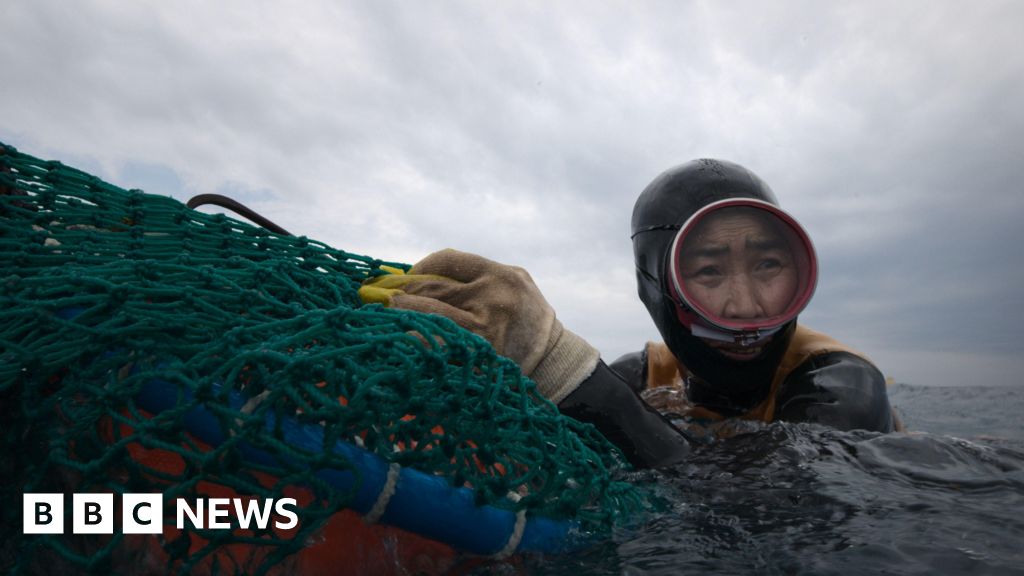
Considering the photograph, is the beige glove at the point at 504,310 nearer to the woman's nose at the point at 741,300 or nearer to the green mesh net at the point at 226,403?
the green mesh net at the point at 226,403

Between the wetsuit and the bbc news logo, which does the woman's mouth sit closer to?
the wetsuit

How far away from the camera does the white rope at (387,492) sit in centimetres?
124

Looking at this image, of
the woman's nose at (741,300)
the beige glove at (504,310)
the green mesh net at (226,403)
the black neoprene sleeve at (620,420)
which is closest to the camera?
the green mesh net at (226,403)

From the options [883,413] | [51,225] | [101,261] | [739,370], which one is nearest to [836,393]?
[883,413]

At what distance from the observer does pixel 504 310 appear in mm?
2137

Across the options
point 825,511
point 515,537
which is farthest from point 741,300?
point 515,537

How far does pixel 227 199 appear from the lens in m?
2.43

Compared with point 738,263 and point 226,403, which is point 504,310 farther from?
point 738,263

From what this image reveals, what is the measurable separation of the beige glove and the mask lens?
96cm

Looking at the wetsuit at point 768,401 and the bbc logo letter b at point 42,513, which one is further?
the wetsuit at point 768,401

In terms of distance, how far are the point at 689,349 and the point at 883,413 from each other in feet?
3.01

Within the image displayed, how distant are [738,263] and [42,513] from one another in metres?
2.84

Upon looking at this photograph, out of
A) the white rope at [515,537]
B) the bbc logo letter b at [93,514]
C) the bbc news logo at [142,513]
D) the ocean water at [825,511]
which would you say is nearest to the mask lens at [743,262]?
the ocean water at [825,511]

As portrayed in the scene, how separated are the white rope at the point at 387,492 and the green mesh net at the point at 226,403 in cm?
2
